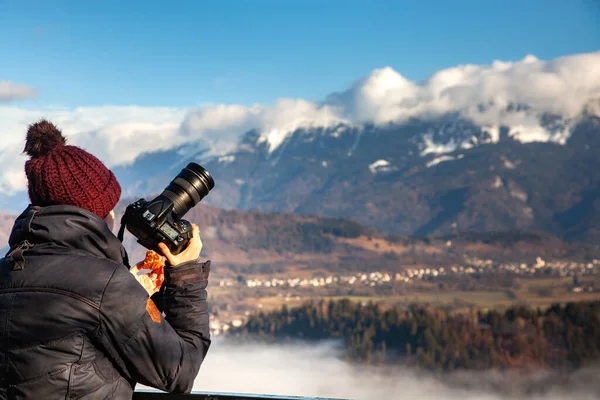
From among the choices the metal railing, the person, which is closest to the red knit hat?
the person

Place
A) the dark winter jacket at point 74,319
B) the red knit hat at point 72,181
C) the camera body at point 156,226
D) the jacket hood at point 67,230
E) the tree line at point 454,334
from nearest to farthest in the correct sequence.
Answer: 1. the dark winter jacket at point 74,319
2. the jacket hood at point 67,230
3. the red knit hat at point 72,181
4. the camera body at point 156,226
5. the tree line at point 454,334

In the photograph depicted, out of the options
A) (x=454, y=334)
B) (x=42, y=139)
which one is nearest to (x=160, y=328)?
(x=42, y=139)

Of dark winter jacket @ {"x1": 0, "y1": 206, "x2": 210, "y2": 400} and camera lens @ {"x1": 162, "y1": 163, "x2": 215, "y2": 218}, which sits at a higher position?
camera lens @ {"x1": 162, "y1": 163, "x2": 215, "y2": 218}

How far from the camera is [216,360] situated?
6339 inches

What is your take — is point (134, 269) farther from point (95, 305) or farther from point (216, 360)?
point (216, 360)

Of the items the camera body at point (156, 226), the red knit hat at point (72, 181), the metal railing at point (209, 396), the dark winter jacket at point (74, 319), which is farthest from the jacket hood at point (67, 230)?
the metal railing at point (209, 396)

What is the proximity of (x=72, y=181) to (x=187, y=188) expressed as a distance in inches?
26.1

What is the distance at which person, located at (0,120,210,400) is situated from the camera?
3240 mm

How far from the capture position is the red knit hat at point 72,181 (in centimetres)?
354

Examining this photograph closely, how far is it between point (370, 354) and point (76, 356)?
171m

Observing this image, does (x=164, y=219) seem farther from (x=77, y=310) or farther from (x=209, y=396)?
(x=209, y=396)

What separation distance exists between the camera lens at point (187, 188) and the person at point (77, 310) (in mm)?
393

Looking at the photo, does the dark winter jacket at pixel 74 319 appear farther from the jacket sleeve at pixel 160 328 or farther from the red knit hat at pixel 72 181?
the red knit hat at pixel 72 181

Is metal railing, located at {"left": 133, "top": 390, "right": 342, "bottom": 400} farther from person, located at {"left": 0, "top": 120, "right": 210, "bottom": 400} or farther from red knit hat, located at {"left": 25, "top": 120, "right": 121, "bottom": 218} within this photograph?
red knit hat, located at {"left": 25, "top": 120, "right": 121, "bottom": 218}
